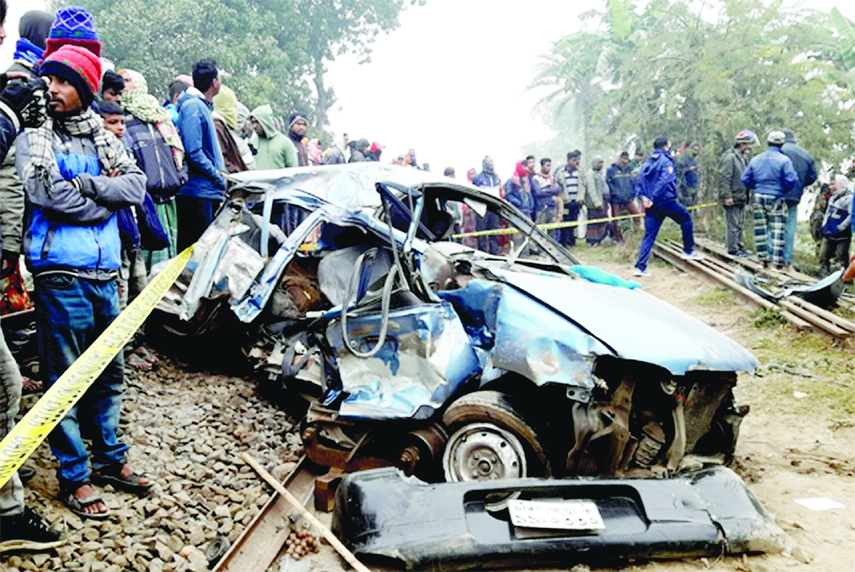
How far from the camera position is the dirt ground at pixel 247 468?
307cm

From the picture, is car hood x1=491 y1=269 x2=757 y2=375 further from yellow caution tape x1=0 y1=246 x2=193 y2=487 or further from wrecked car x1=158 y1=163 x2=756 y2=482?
yellow caution tape x1=0 y1=246 x2=193 y2=487

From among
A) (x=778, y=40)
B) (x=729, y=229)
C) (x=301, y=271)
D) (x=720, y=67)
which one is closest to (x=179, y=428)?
(x=301, y=271)

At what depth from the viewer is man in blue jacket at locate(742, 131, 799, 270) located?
959 centimetres

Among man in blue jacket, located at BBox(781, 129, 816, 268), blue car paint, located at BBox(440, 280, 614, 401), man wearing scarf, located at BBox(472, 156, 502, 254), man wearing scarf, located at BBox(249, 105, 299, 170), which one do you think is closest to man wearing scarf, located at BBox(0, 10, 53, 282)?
blue car paint, located at BBox(440, 280, 614, 401)

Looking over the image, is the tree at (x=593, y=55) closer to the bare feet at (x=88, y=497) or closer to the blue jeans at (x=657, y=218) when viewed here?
the blue jeans at (x=657, y=218)

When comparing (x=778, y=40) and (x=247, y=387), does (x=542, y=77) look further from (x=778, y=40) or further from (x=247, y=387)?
(x=247, y=387)

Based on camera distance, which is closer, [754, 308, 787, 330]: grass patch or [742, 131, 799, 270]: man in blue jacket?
[754, 308, 787, 330]: grass patch

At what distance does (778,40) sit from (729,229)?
4409mm

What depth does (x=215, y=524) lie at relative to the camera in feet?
11.2

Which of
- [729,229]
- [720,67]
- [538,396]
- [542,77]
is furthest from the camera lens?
[542,77]

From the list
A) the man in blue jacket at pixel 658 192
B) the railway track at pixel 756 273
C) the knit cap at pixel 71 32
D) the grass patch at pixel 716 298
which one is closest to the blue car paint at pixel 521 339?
the knit cap at pixel 71 32

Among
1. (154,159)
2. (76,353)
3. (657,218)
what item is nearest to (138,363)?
(154,159)

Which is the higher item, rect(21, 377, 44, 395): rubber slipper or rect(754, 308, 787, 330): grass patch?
rect(754, 308, 787, 330): grass patch

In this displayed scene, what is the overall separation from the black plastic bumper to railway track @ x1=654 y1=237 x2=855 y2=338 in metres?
4.18
